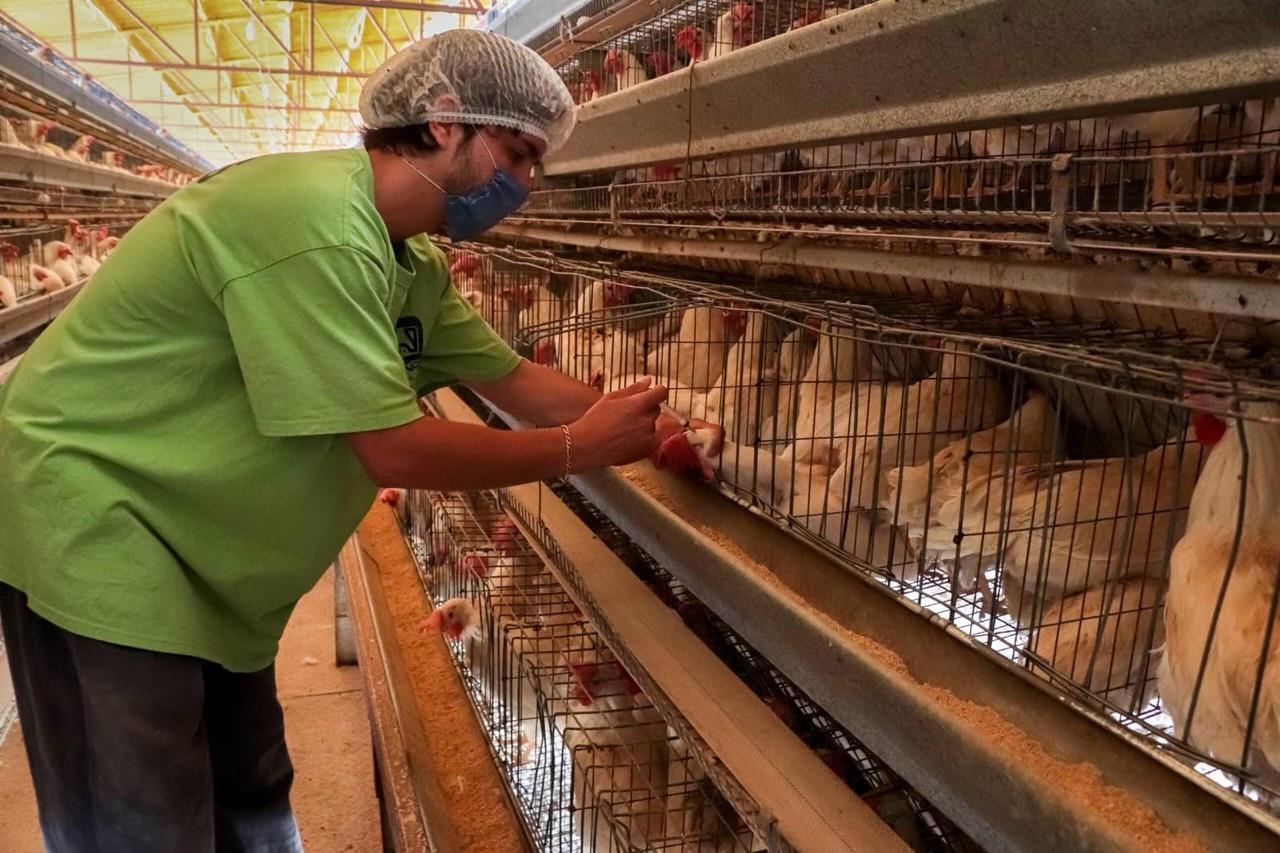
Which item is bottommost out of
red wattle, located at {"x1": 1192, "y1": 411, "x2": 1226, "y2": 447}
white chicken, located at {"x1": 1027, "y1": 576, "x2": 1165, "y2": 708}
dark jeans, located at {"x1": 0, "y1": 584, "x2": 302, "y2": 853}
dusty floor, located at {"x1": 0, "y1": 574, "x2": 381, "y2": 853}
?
dusty floor, located at {"x1": 0, "y1": 574, "x2": 381, "y2": 853}

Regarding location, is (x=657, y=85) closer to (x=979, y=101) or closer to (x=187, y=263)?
(x=979, y=101)

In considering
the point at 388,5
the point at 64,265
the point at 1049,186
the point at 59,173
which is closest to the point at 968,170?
the point at 1049,186

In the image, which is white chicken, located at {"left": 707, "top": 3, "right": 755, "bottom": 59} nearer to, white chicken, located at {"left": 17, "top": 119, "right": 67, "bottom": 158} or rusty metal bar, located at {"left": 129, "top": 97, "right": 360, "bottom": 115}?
white chicken, located at {"left": 17, "top": 119, "right": 67, "bottom": 158}

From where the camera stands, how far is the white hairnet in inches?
48.8

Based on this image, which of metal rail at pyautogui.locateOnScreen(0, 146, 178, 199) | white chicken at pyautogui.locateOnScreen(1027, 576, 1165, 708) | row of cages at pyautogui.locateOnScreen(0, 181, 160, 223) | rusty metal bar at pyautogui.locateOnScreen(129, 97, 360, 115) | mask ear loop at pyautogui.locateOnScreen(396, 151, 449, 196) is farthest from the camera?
rusty metal bar at pyautogui.locateOnScreen(129, 97, 360, 115)

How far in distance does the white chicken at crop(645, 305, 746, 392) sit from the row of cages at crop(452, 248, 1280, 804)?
23 centimetres

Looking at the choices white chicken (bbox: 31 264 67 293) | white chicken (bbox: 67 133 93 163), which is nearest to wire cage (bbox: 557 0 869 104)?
white chicken (bbox: 31 264 67 293)

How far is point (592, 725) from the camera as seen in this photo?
1741mm

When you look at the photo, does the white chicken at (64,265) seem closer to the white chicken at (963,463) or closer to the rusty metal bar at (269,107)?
the white chicken at (963,463)

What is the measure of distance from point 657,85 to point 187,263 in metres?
1.10

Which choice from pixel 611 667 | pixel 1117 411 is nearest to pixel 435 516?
pixel 611 667

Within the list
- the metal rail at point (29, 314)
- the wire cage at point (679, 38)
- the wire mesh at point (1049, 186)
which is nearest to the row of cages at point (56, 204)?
the metal rail at point (29, 314)

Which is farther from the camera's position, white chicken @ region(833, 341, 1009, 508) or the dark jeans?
white chicken @ region(833, 341, 1009, 508)

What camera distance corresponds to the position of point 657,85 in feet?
6.25
